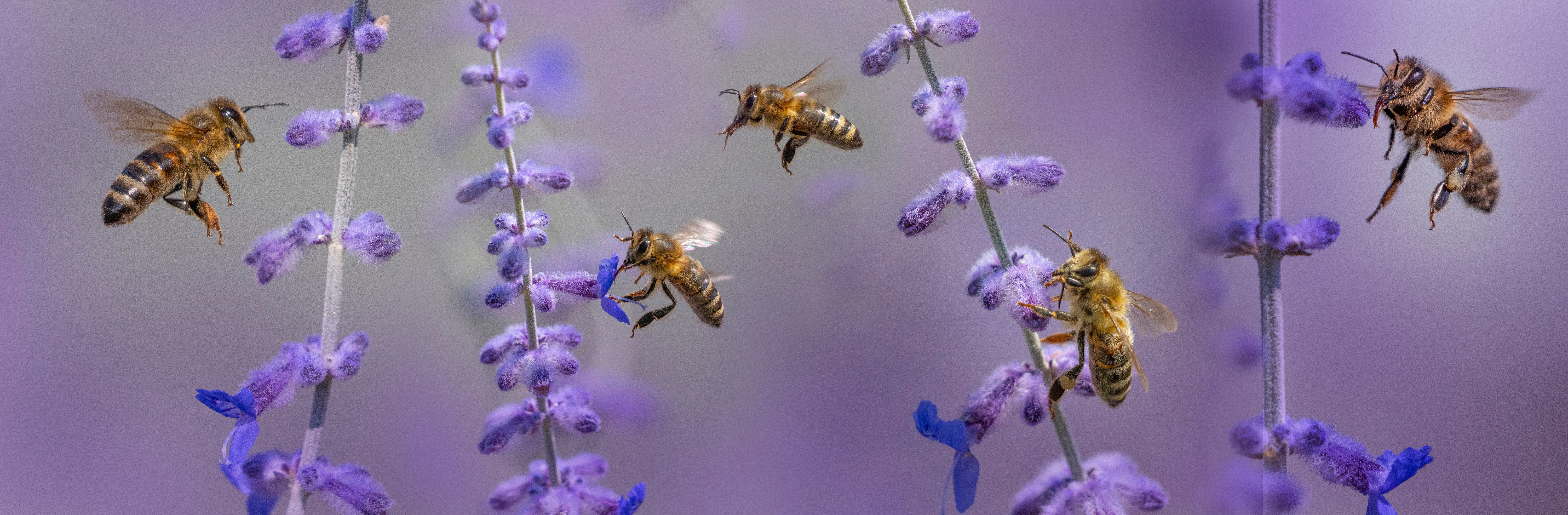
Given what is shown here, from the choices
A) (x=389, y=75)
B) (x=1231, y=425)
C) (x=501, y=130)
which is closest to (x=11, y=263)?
(x=389, y=75)

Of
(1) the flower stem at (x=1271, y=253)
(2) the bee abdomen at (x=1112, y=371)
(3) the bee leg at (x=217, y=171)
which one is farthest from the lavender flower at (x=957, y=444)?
(3) the bee leg at (x=217, y=171)

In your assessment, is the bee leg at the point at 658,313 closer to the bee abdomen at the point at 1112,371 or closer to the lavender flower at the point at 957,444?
the lavender flower at the point at 957,444

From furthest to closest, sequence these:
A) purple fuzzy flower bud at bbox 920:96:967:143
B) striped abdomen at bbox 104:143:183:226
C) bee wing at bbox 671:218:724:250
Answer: bee wing at bbox 671:218:724:250
striped abdomen at bbox 104:143:183:226
purple fuzzy flower bud at bbox 920:96:967:143

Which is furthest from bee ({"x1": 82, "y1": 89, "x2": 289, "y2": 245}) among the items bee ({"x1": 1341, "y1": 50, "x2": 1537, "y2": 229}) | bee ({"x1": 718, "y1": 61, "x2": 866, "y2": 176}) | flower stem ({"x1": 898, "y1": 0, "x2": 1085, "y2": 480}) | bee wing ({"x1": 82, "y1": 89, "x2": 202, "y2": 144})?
bee ({"x1": 1341, "y1": 50, "x2": 1537, "y2": 229})

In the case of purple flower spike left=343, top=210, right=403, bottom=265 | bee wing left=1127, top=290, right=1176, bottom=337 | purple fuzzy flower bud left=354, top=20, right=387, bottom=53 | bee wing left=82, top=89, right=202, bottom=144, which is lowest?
bee wing left=1127, top=290, right=1176, bottom=337

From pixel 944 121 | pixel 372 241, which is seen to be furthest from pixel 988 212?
pixel 372 241

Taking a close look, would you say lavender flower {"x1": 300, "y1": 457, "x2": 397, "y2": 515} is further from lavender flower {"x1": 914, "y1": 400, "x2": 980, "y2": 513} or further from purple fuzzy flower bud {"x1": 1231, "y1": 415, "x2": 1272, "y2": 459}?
purple fuzzy flower bud {"x1": 1231, "y1": 415, "x2": 1272, "y2": 459}
